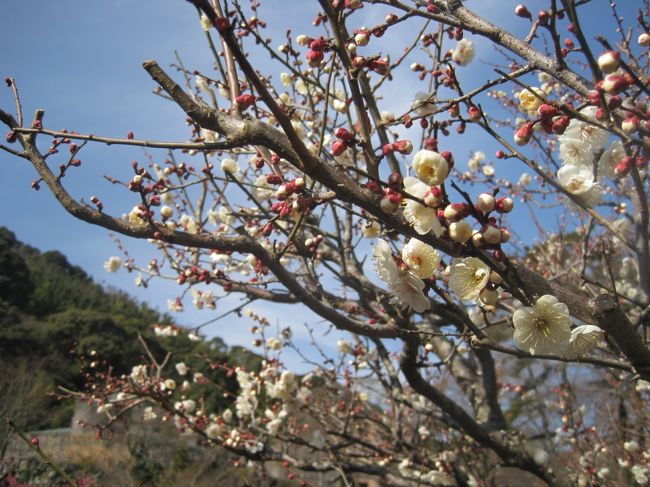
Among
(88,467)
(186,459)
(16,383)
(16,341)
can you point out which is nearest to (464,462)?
(88,467)

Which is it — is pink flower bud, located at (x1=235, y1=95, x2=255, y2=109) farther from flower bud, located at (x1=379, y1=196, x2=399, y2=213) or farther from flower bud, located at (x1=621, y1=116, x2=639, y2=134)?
flower bud, located at (x1=621, y1=116, x2=639, y2=134)

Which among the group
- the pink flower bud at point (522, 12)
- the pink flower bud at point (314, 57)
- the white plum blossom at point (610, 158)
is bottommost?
the pink flower bud at point (314, 57)

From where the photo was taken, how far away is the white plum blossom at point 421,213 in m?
1.04

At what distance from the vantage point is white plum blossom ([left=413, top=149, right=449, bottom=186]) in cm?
104

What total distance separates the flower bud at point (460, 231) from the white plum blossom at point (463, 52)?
1943 mm

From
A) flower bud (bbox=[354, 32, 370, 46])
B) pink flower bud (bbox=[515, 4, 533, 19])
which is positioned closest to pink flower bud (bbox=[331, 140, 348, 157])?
flower bud (bbox=[354, 32, 370, 46])

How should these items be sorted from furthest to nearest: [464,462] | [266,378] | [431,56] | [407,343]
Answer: [266,378] → [464,462] → [407,343] → [431,56]

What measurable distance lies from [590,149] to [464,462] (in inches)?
139

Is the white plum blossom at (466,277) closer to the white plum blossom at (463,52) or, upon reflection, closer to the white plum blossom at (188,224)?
the white plum blossom at (463,52)

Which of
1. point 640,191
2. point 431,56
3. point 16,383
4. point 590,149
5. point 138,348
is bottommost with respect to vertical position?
point 16,383

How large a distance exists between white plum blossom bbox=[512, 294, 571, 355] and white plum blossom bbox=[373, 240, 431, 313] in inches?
10.6

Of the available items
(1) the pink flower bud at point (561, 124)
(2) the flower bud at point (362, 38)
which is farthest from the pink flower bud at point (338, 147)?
(2) the flower bud at point (362, 38)

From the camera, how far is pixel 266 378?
5.32 meters

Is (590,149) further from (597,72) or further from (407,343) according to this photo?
(407,343)
